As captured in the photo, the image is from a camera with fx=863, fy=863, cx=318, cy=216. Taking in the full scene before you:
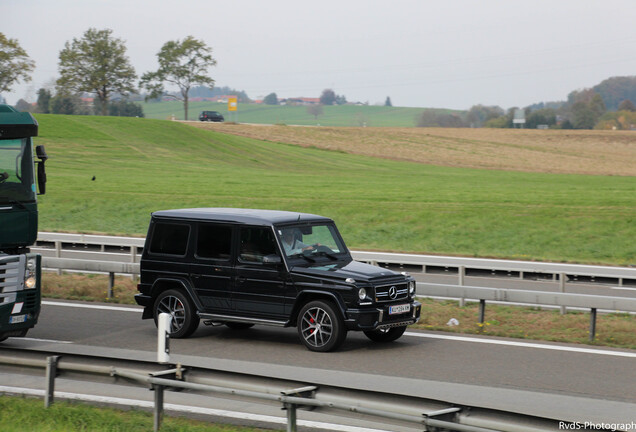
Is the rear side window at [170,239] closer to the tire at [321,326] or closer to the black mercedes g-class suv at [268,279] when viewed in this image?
the black mercedes g-class suv at [268,279]

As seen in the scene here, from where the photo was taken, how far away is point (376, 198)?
34031 mm

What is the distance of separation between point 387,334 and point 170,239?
11.0 feet

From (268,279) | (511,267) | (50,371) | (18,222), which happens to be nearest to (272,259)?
(268,279)

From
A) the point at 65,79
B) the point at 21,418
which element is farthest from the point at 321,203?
the point at 65,79

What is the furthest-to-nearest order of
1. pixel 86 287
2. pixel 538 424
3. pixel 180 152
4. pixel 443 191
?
pixel 180 152 → pixel 443 191 → pixel 86 287 → pixel 538 424

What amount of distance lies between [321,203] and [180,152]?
31.6m

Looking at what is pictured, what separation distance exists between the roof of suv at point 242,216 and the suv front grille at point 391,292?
1438 millimetres

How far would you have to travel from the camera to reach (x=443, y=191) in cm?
3728

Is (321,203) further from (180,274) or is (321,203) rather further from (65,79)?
(65,79)

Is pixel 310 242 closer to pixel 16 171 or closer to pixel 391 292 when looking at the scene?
pixel 391 292

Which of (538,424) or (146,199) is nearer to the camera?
(538,424)

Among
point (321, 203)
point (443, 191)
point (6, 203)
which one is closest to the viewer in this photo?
point (6, 203)

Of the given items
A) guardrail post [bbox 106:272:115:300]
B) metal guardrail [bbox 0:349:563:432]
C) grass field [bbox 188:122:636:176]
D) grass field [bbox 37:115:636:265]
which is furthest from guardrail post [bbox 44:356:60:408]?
grass field [bbox 188:122:636:176]

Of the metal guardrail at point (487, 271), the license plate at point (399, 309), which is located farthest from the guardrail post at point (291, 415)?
the metal guardrail at point (487, 271)
